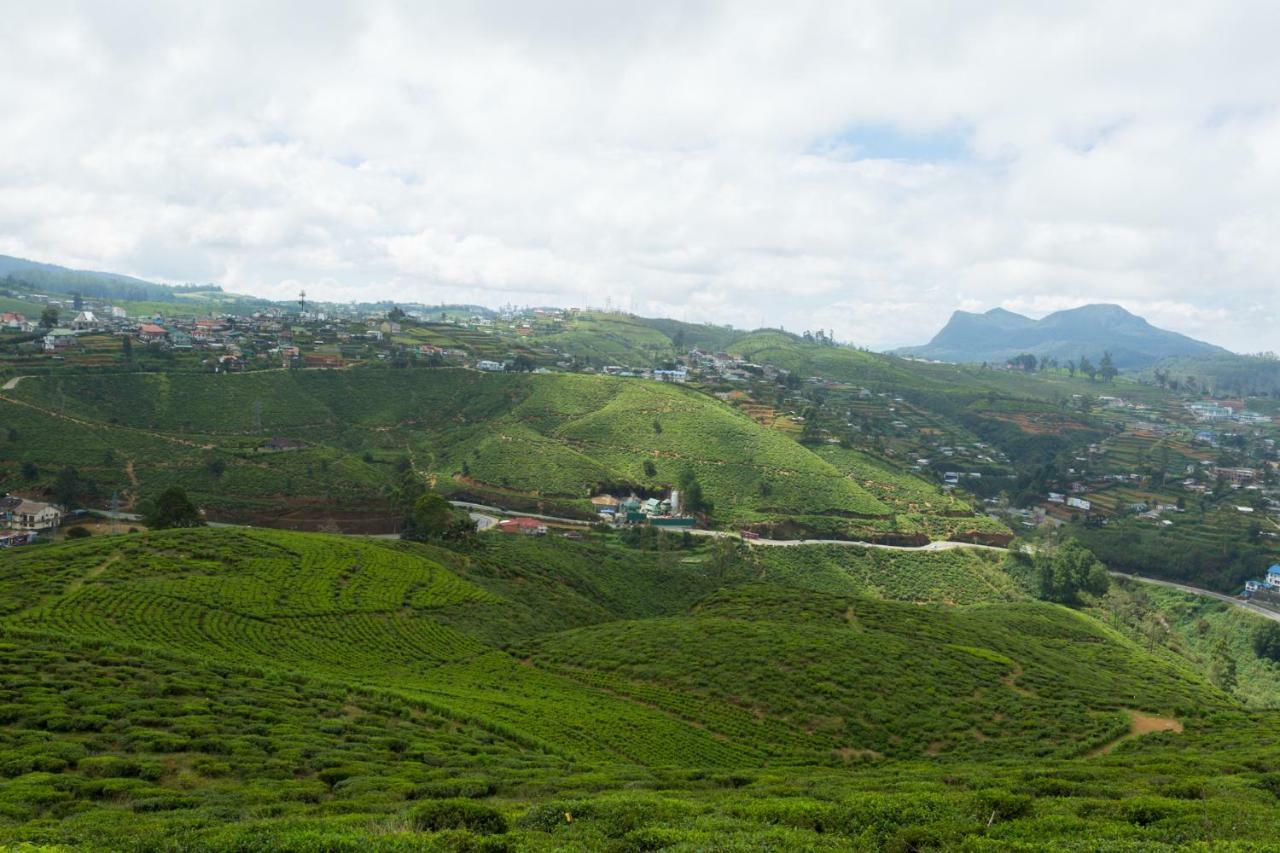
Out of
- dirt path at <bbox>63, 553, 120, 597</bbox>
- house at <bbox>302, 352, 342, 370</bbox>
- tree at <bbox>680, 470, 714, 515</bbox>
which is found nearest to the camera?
dirt path at <bbox>63, 553, 120, 597</bbox>

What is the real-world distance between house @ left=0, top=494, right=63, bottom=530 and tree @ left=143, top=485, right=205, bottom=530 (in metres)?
12.8

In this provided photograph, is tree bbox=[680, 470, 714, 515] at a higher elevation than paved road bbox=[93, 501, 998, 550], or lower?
higher

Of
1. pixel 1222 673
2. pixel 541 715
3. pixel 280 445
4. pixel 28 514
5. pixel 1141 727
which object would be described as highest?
pixel 280 445

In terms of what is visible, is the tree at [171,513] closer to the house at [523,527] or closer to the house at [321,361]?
the house at [523,527]

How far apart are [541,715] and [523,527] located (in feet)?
164

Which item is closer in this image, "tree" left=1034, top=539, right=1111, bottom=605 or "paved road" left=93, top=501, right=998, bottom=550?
"tree" left=1034, top=539, right=1111, bottom=605

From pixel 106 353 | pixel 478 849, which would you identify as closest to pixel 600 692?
pixel 478 849

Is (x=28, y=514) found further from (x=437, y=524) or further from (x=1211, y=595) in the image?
(x=1211, y=595)

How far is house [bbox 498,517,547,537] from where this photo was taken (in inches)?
3014

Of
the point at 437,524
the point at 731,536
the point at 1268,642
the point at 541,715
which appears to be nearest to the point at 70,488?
the point at 437,524

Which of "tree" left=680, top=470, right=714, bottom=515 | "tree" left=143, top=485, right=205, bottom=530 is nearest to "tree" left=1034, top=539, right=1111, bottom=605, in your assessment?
"tree" left=680, top=470, right=714, bottom=515

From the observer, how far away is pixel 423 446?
10531 cm

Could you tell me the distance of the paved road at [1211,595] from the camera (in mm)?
81250

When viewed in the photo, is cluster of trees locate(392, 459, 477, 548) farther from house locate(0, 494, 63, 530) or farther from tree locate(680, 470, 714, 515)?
house locate(0, 494, 63, 530)
